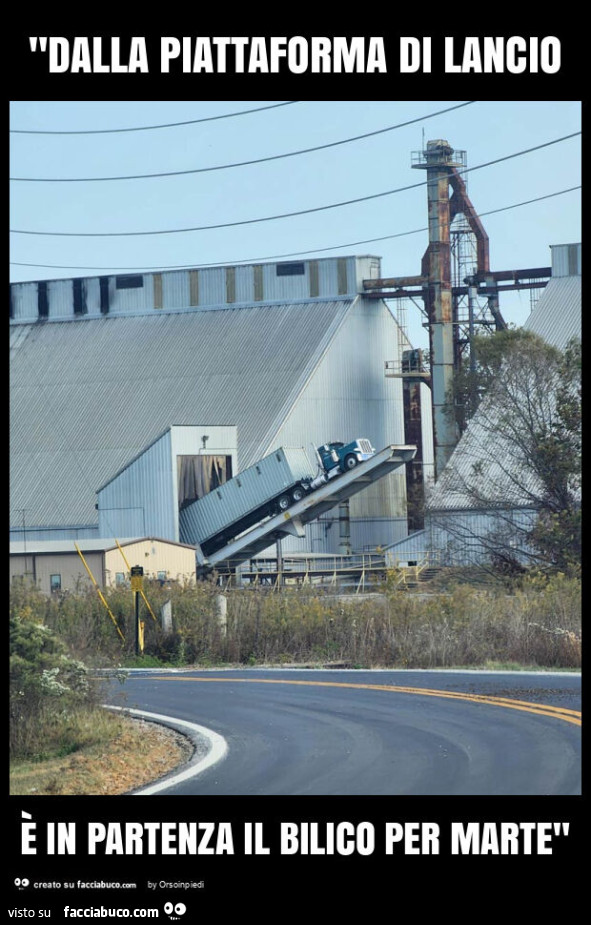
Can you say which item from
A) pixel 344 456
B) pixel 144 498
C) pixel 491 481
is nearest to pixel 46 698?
pixel 491 481

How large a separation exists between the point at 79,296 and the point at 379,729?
56.4 metres

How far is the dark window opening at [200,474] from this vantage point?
51.0 meters

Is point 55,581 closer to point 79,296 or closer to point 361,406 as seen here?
point 361,406

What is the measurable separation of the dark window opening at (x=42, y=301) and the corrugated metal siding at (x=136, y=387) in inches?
83.0

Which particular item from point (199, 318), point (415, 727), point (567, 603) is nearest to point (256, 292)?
point (199, 318)

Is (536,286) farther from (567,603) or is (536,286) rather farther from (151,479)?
(567,603)

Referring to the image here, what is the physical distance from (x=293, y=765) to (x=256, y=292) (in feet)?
174

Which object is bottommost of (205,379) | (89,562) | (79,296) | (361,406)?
(89,562)

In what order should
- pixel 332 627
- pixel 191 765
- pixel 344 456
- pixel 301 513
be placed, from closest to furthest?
pixel 191 765, pixel 332 627, pixel 301 513, pixel 344 456

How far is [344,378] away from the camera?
6219cm

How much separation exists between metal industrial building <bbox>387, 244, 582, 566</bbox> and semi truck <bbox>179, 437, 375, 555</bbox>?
12.2 ft

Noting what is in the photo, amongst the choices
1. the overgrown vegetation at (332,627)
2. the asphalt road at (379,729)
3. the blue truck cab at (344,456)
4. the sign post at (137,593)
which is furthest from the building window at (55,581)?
the asphalt road at (379,729)

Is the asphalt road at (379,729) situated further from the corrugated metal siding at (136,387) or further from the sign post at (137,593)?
the corrugated metal siding at (136,387)

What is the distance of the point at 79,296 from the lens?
70625 millimetres
